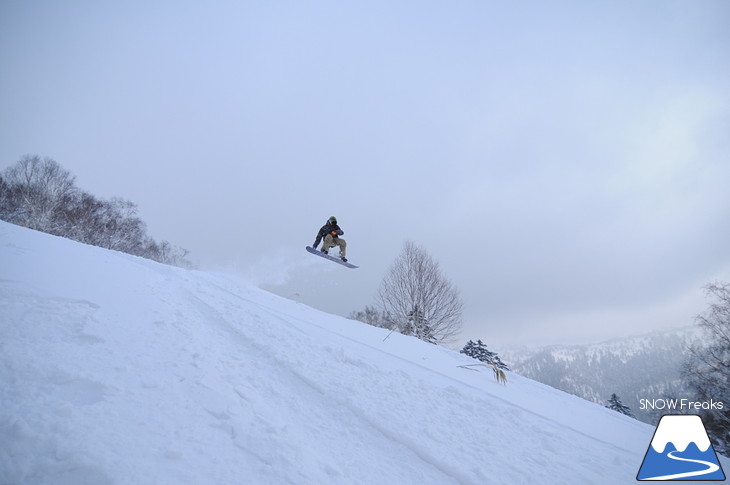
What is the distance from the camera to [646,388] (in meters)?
160

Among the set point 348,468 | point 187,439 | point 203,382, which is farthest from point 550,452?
point 203,382

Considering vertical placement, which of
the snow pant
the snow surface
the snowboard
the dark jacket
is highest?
the dark jacket

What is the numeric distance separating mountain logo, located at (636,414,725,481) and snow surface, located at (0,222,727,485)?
202 millimetres

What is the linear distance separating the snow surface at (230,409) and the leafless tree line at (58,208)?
97.7 feet

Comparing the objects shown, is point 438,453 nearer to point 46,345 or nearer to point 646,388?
point 46,345

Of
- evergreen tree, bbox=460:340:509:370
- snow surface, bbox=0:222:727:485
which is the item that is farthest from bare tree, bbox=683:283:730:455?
snow surface, bbox=0:222:727:485

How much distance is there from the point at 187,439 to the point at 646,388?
241975 mm

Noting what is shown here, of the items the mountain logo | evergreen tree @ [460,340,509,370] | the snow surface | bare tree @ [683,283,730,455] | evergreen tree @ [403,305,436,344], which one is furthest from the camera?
evergreen tree @ [460,340,509,370]

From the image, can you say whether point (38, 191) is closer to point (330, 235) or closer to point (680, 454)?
point (330, 235)

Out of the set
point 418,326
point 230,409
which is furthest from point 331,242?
point 230,409

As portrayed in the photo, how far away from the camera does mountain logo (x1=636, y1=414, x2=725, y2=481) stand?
340 centimetres

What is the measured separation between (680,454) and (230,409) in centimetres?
584

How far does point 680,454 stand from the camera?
3764mm

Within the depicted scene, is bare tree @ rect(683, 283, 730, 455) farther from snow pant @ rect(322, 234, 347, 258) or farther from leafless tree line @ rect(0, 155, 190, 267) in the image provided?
leafless tree line @ rect(0, 155, 190, 267)
